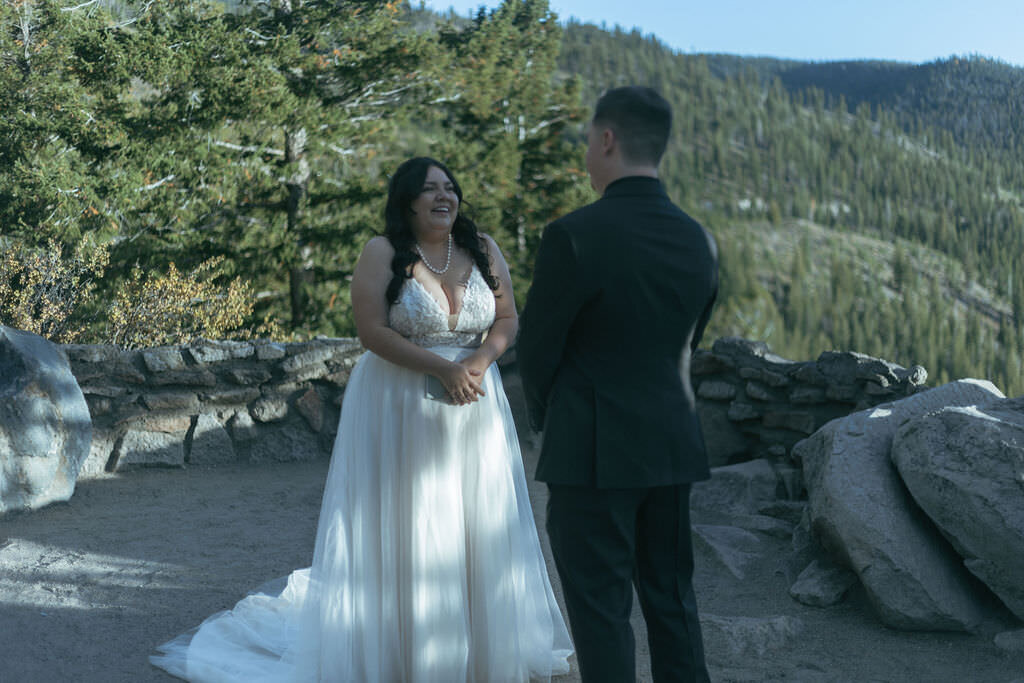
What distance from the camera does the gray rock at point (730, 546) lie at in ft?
14.4

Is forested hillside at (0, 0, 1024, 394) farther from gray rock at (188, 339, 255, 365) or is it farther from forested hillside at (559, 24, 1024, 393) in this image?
gray rock at (188, 339, 255, 365)

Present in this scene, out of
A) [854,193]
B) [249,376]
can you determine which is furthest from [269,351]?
[854,193]

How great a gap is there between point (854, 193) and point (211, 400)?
107 feet

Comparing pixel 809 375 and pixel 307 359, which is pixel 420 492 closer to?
pixel 809 375

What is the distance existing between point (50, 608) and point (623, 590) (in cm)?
285

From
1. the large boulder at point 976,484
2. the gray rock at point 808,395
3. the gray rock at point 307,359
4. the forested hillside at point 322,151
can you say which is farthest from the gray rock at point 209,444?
the large boulder at point 976,484

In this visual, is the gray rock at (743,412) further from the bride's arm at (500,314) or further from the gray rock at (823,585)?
the bride's arm at (500,314)

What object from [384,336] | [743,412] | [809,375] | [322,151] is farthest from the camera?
[322,151]

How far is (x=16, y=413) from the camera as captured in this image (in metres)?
4.99

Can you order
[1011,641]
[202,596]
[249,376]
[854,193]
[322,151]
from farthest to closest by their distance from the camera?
1. [854,193]
2. [322,151]
3. [249,376]
4. [202,596]
5. [1011,641]

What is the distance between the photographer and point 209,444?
20.6 ft

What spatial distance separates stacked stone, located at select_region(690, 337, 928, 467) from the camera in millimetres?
5527

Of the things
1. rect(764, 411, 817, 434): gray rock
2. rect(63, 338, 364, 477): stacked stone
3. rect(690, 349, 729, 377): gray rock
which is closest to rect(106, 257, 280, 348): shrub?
rect(63, 338, 364, 477): stacked stone

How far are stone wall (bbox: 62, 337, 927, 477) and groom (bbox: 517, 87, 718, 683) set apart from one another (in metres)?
4.08
